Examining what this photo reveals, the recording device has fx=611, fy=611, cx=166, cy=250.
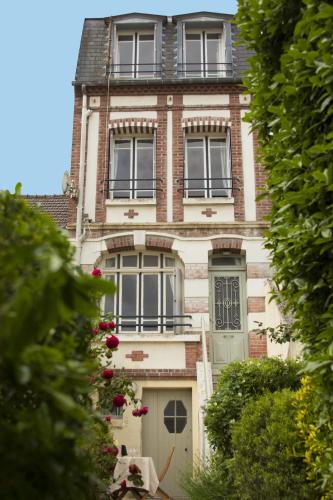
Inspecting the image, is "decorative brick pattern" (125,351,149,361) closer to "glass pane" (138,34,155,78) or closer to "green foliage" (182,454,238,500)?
"green foliage" (182,454,238,500)

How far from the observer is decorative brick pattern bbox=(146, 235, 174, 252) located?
42.4ft

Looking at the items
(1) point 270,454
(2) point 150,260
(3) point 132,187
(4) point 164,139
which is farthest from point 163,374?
(1) point 270,454

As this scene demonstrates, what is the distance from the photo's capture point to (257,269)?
12.8 m

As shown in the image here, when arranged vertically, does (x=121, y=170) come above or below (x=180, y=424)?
above

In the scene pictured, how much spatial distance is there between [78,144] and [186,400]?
609 cm

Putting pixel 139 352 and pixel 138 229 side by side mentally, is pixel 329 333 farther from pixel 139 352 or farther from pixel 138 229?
pixel 138 229

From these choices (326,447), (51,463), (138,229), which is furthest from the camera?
(138,229)

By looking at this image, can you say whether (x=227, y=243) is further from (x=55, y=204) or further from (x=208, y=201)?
(x=55, y=204)

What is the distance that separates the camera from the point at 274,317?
11.1 metres

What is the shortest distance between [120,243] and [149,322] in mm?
1778

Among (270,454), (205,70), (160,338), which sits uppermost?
(205,70)

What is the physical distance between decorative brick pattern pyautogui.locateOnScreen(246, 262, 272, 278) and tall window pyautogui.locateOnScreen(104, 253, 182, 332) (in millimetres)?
1461

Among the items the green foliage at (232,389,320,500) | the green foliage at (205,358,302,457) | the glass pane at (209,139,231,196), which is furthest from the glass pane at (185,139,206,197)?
the green foliage at (232,389,320,500)

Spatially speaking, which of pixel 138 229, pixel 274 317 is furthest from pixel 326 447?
pixel 138 229
